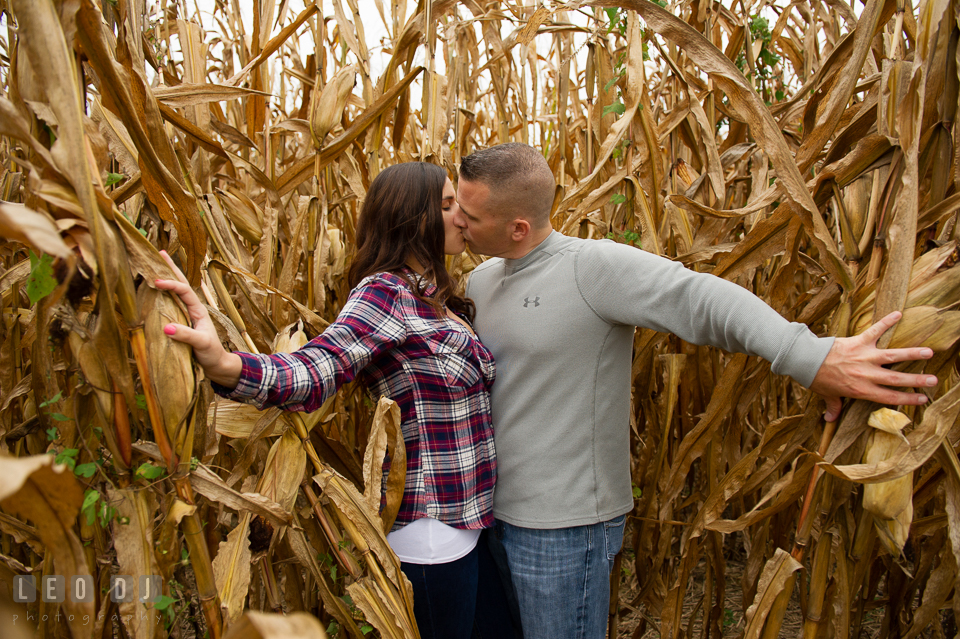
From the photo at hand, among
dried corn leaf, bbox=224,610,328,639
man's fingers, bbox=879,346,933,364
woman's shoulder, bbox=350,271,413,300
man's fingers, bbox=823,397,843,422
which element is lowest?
man's fingers, bbox=823,397,843,422

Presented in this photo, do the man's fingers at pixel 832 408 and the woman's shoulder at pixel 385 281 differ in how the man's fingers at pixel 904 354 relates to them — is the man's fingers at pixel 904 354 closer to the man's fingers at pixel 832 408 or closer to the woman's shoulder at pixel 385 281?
the man's fingers at pixel 832 408

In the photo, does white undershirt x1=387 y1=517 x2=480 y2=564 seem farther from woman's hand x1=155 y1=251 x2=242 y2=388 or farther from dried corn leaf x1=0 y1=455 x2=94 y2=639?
dried corn leaf x1=0 y1=455 x2=94 y2=639

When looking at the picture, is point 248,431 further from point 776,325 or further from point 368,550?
point 776,325

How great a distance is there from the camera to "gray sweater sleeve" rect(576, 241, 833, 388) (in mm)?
876

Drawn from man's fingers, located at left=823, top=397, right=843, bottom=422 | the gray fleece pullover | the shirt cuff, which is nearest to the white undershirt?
the gray fleece pullover

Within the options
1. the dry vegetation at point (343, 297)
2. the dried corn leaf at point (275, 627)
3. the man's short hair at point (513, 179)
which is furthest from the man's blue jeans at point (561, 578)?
the dried corn leaf at point (275, 627)

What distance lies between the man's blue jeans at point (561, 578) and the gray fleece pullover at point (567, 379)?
1.6 inches

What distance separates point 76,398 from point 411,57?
3.40 ft

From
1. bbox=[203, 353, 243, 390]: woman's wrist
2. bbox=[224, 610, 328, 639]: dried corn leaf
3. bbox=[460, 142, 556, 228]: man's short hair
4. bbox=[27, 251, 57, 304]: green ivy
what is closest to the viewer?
bbox=[224, 610, 328, 639]: dried corn leaf

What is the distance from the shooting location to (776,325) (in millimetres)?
906

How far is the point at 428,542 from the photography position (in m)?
1.13

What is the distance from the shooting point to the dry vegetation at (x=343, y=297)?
64 cm

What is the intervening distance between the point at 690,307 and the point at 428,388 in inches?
19.9

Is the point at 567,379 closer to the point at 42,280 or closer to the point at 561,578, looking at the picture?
the point at 561,578
